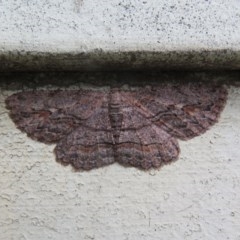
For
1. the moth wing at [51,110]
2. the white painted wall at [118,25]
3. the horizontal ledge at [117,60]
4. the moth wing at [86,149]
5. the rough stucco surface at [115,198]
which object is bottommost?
the rough stucco surface at [115,198]

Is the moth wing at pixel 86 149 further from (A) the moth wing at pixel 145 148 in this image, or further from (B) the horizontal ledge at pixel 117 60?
(B) the horizontal ledge at pixel 117 60

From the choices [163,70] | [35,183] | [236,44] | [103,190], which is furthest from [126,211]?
[236,44]

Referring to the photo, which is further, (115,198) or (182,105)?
(182,105)

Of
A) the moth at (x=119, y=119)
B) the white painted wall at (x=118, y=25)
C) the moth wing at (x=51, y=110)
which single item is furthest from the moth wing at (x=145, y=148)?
the white painted wall at (x=118, y=25)

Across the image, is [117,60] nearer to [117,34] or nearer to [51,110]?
[117,34]

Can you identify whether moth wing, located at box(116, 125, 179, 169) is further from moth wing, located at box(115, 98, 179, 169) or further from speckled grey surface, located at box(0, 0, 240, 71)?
speckled grey surface, located at box(0, 0, 240, 71)

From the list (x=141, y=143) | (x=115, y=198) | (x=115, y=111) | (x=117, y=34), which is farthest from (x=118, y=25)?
(x=115, y=198)
